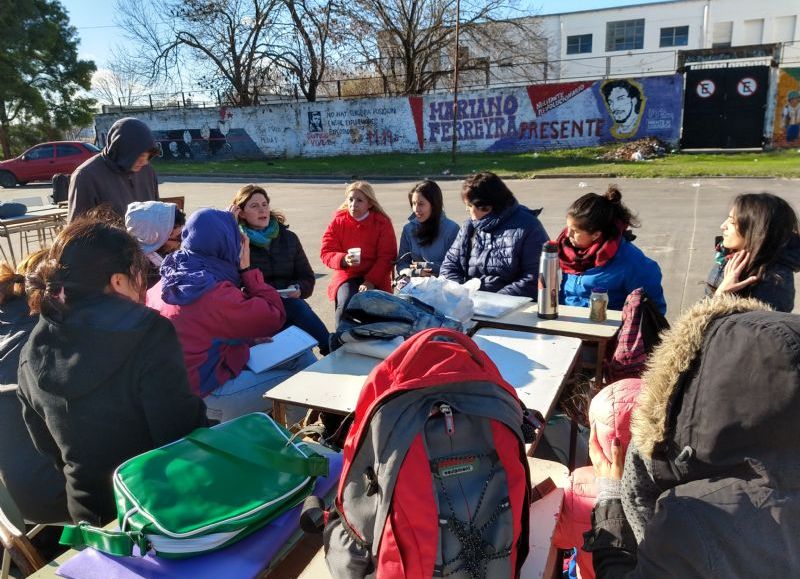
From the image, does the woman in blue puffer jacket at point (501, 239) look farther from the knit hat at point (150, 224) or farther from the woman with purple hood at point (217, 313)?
the knit hat at point (150, 224)

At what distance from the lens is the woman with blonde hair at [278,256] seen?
4.01 meters

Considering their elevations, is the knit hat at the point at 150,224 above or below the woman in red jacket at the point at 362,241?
above

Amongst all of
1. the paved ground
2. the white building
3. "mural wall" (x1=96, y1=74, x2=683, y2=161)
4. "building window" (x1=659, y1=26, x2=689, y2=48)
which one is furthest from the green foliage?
"building window" (x1=659, y1=26, x2=689, y2=48)

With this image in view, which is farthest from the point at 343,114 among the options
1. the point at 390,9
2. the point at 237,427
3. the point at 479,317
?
the point at 237,427

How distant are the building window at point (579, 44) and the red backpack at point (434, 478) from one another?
1681 inches

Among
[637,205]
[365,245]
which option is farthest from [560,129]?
[365,245]

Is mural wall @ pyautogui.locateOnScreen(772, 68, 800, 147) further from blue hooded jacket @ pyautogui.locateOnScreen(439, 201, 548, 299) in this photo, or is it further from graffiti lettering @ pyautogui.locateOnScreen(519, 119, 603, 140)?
blue hooded jacket @ pyautogui.locateOnScreen(439, 201, 548, 299)

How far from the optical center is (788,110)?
18016 millimetres

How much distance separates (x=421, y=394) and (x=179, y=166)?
25075 millimetres

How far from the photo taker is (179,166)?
2405 centimetres

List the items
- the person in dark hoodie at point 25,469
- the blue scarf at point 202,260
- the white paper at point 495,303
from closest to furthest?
the person in dark hoodie at point 25,469 → the blue scarf at point 202,260 → the white paper at point 495,303

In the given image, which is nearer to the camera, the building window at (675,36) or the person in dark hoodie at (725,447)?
the person in dark hoodie at (725,447)

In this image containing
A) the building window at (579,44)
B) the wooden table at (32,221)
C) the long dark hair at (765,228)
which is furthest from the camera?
the building window at (579,44)

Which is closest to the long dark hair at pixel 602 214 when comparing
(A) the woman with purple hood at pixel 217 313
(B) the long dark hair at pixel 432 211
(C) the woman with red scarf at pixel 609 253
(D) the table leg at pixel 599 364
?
(C) the woman with red scarf at pixel 609 253
